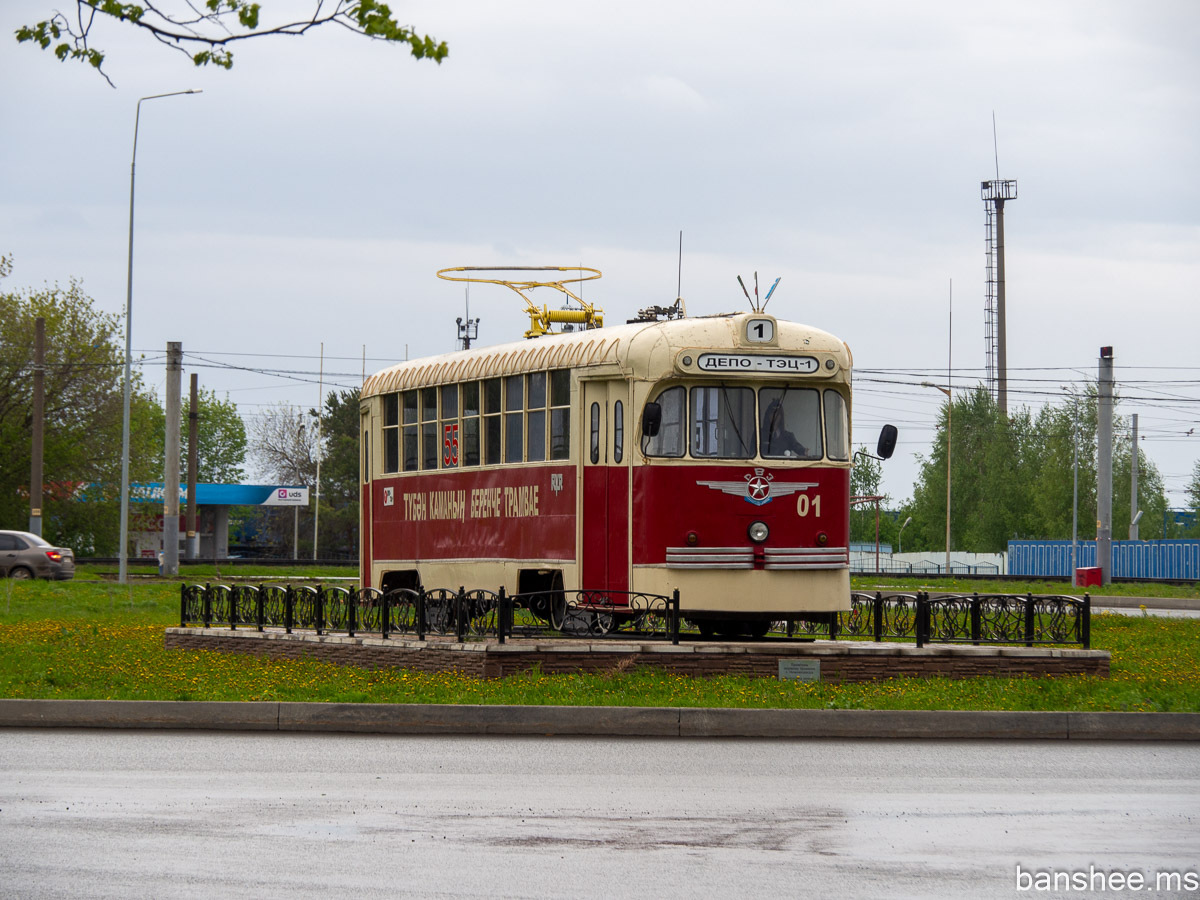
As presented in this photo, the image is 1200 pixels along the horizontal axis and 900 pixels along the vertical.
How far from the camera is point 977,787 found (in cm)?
1094

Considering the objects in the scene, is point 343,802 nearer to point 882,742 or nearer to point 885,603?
point 882,742

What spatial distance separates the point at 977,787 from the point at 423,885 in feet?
15.6

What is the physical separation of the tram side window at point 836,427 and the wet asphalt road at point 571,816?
510 centimetres

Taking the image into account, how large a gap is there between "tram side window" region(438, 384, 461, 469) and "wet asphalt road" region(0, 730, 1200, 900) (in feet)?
26.0

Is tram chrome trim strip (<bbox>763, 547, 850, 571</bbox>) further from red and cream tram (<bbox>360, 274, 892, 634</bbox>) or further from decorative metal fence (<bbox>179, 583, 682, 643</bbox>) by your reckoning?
decorative metal fence (<bbox>179, 583, 682, 643</bbox>)

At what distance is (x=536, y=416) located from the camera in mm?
19094

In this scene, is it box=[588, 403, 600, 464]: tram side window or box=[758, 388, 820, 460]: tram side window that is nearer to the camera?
box=[758, 388, 820, 460]: tram side window

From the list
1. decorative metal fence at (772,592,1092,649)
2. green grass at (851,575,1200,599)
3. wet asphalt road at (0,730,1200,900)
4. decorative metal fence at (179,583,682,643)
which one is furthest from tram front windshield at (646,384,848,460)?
green grass at (851,575,1200,599)

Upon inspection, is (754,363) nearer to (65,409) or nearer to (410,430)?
(410,430)

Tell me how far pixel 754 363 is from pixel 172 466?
28981 millimetres

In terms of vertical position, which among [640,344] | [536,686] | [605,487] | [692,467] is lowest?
[536,686]

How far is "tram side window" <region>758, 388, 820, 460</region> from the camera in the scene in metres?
17.8

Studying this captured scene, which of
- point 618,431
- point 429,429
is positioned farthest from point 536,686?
point 429,429

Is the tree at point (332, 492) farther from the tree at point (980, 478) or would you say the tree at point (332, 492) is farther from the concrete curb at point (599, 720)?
the concrete curb at point (599, 720)
